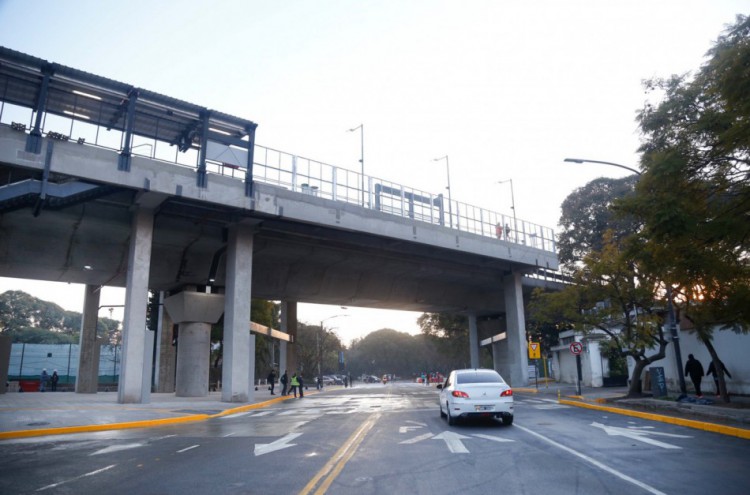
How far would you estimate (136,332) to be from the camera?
79.4ft

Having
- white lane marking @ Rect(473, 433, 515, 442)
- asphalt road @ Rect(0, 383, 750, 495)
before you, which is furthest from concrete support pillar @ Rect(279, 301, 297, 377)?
white lane marking @ Rect(473, 433, 515, 442)

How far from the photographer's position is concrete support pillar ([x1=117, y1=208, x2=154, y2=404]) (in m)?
23.6

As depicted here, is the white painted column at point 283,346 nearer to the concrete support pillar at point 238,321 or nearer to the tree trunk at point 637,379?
the concrete support pillar at point 238,321

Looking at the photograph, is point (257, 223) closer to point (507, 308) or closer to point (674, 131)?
point (674, 131)

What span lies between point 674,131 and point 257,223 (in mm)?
19631

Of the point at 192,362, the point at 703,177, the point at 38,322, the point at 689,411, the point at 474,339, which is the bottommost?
the point at 689,411

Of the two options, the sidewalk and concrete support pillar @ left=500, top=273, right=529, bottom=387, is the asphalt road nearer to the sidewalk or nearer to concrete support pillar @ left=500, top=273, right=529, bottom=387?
the sidewalk

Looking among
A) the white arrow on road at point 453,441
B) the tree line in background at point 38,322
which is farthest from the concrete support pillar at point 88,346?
the tree line in background at point 38,322

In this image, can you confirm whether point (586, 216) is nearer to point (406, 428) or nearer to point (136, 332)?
point (136, 332)

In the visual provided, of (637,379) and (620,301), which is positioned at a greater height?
(620,301)

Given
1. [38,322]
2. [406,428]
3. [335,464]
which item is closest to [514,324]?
[406,428]

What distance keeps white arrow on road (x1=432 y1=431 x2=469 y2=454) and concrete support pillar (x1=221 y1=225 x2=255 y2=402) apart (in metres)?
16.0

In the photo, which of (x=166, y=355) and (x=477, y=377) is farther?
(x=166, y=355)

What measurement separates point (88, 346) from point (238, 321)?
642 inches
